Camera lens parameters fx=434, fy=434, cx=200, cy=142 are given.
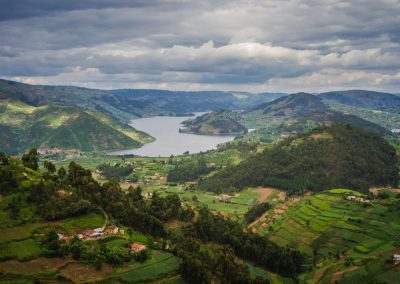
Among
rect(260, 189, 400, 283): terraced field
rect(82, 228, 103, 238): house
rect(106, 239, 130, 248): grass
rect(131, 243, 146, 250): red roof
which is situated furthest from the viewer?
rect(260, 189, 400, 283): terraced field

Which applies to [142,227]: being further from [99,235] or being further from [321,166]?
[321,166]

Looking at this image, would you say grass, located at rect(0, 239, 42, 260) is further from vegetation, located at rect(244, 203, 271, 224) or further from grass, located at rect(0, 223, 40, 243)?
vegetation, located at rect(244, 203, 271, 224)

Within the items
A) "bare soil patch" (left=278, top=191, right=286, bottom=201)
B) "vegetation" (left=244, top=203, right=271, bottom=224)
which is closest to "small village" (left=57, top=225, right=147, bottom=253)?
"vegetation" (left=244, top=203, right=271, bottom=224)

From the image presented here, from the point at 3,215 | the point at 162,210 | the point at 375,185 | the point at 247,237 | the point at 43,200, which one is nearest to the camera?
the point at 3,215

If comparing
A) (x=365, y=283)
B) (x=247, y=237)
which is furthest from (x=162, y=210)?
(x=365, y=283)

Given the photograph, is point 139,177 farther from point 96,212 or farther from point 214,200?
point 96,212

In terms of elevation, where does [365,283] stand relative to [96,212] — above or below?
below
